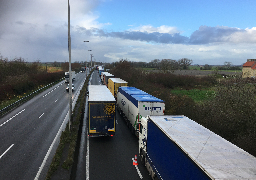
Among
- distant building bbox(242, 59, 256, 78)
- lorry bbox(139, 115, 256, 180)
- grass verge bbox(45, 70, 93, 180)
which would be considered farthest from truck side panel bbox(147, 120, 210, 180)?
distant building bbox(242, 59, 256, 78)

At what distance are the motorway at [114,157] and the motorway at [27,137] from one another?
3202mm

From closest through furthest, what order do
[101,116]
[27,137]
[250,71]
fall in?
[101,116] → [27,137] → [250,71]

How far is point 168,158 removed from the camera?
7633 millimetres

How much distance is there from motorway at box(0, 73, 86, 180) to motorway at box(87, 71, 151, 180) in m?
3.20

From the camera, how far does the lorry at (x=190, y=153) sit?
533cm

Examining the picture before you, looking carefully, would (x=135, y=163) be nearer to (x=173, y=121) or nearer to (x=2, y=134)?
(x=173, y=121)

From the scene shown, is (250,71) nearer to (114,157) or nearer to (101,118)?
(101,118)

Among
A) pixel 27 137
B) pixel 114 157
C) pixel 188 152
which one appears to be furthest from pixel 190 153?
pixel 27 137

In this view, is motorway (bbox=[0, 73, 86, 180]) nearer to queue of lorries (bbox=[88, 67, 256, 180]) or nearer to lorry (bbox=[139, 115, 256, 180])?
queue of lorries (bbox=[88, 67, 256, 180])

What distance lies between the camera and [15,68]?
50781 millimetres

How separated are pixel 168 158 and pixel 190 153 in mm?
1632

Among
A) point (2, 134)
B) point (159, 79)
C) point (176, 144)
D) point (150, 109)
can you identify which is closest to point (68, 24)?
point (150, 109)

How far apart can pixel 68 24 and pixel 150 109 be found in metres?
10.6

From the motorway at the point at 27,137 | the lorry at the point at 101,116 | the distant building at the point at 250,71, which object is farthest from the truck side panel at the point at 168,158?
the distant building at the point at 250,71
